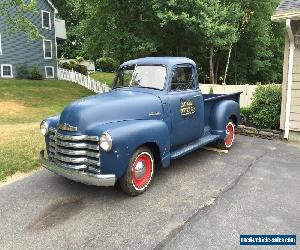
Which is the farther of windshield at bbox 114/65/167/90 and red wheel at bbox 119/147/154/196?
windshield at bbox 114/65/167/90

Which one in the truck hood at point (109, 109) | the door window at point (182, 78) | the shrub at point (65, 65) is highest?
the shrub at point (65, 65)

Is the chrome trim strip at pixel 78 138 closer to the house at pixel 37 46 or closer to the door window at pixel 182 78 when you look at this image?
the door window at pixel 182 78

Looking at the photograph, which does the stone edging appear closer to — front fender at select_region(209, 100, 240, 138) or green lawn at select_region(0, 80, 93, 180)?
front fender at select_region(209, 100, 240, 138)

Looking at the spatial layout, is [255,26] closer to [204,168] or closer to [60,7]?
[204,168]

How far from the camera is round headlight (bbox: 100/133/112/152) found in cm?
491

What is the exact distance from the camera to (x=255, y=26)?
2358 cm

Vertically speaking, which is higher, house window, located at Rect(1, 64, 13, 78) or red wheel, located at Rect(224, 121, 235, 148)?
house window, located at Rect(1, 64, 13, 78)

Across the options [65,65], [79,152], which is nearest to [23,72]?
[65,65]

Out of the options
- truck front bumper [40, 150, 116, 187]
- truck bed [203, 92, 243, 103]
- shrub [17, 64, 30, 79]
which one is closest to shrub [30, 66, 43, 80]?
shrub [17, 64, 30, 79]

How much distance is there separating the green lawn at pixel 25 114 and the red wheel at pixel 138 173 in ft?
9.39

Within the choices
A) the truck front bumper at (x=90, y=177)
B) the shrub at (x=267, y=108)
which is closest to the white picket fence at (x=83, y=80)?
the shrub at (x=267, y=108)

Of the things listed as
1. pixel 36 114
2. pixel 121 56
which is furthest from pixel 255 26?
pixel 36 114

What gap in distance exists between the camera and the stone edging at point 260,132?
9.80 m

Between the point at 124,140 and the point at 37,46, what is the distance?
2781 centimetres
